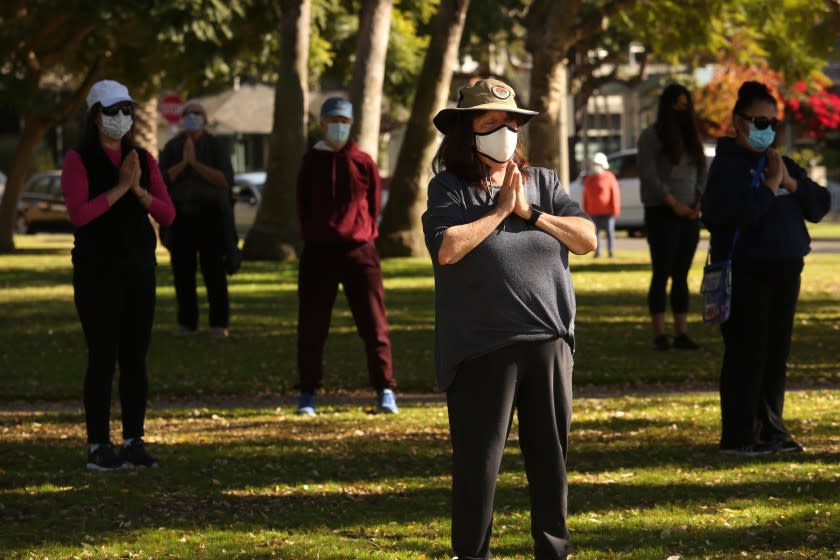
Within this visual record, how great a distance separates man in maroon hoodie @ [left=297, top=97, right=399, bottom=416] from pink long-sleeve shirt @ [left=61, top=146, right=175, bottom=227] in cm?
184

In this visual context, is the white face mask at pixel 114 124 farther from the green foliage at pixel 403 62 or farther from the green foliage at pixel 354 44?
the green foliage at pixel 403 62

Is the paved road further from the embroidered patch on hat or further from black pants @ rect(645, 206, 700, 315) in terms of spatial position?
the embroidered patch on hat

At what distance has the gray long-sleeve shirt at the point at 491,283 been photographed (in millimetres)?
5996

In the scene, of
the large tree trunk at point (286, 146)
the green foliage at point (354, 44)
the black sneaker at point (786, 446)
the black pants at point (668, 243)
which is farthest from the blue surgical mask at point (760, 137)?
the green foliage at point (354, 44)

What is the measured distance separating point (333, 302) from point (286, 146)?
16.8 m

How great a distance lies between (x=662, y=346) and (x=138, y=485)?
6639mm

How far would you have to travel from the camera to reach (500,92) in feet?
20.0

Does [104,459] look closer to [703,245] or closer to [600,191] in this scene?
[600,191]

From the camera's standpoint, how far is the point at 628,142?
7944 cm

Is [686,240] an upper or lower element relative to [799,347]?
upper

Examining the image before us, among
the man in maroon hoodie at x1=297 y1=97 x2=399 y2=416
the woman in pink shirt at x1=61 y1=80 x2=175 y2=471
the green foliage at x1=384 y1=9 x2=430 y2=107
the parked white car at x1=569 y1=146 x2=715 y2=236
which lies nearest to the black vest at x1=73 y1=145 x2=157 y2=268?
the woman in pink shirt at x1=61 y1=80 x2=175 y2=471

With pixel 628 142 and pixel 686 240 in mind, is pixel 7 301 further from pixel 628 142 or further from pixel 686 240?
pixel 628 142

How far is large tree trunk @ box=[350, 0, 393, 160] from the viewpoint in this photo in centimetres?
2602

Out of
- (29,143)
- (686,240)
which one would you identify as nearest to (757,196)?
(686,240)
